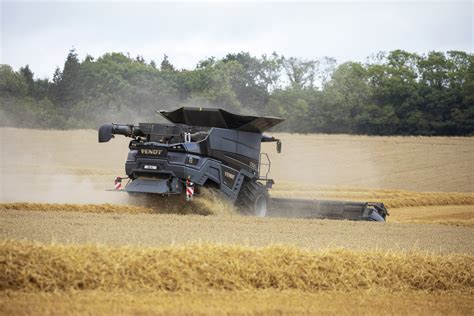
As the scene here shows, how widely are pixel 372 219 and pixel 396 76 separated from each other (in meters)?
49.3

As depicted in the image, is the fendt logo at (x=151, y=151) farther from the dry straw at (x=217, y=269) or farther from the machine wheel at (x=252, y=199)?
the dry straw at (x=217, y=269)

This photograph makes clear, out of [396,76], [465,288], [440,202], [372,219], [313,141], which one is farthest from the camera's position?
[396,76]

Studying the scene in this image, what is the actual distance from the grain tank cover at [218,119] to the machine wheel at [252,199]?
1.49m

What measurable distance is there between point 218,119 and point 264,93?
35048mm

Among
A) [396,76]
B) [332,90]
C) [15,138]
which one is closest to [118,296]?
[15,138]

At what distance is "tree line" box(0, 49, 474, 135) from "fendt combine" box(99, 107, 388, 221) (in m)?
22.3

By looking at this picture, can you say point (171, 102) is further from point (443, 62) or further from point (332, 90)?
point (443, 62)

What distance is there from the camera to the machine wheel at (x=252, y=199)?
62.2 ft

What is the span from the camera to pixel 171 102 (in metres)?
48.4

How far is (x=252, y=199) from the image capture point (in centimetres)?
1900

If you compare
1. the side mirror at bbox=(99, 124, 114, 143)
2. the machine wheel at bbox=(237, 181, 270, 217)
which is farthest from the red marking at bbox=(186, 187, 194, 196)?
the side mirror at bbox=(99, 124, 114, 143)

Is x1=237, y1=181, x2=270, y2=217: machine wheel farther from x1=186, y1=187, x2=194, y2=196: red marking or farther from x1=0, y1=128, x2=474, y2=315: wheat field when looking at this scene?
x1=186, y1=187, x2=194, y2=196: red marking

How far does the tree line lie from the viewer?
4881cm

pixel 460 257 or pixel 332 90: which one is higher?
pixel 332 90
